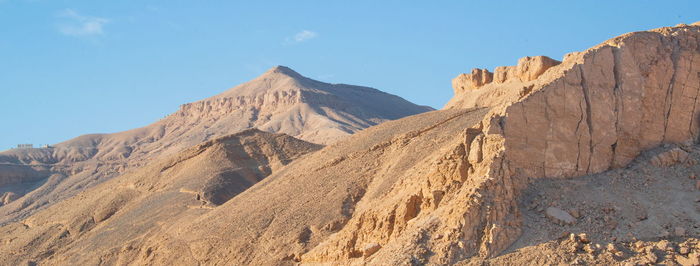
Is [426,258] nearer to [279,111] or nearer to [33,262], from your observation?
[33,262]

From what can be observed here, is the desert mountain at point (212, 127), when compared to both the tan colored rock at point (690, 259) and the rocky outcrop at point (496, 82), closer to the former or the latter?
the rocky outcrop at point (496, 82)

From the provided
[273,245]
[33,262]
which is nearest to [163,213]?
[33,262]

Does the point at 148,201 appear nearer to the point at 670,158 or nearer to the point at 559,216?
the point at 670,158

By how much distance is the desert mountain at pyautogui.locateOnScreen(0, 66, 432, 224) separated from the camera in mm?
108938

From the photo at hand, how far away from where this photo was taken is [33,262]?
163 ft

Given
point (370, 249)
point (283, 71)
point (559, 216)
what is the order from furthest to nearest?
1. point (283, 71)
2. point (370, 249)
3. point (559, 216)

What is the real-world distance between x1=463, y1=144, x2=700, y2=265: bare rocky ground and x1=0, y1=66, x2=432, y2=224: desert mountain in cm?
7633

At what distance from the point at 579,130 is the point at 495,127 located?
3.00 meters

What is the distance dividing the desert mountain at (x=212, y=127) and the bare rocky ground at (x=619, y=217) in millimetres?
76331

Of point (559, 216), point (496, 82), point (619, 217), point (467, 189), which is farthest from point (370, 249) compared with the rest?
point (496, 82)

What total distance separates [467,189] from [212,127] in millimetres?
122224

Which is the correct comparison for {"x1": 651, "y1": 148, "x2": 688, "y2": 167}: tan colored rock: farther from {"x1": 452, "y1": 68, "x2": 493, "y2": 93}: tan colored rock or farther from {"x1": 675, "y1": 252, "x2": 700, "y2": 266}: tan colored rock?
{"x1": 452, "y1": 68, "x2": 493, "y2": 93}: tan colored rock

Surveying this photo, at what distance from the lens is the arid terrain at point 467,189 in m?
24.7

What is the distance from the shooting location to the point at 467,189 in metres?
25.9
